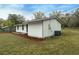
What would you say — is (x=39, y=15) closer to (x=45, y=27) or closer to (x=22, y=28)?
(x=45, y=27)

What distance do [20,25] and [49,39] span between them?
0.65 metres

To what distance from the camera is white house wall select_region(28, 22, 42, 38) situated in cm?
748

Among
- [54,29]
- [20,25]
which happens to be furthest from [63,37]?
[20,25]

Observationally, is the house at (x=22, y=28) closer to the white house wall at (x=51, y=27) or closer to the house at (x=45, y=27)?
the house at (x=45, y=27)

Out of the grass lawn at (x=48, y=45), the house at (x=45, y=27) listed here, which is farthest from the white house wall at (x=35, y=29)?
the grass lawn at (x=48, y=45)

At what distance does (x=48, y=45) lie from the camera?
7.47 meters

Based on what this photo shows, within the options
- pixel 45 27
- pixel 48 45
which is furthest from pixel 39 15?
pixel 48 45

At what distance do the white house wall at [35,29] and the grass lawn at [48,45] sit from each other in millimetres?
141

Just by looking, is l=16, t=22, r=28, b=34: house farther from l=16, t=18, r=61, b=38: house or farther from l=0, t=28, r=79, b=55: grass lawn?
l=0, t=28, r=79, b=55: grass lawn

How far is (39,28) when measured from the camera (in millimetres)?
7480

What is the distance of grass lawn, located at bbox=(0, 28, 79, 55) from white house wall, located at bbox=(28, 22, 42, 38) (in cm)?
14

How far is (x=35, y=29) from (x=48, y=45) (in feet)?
1.36

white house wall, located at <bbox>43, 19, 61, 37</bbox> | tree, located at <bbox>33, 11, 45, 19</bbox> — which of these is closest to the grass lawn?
white house wall, located at <bbox>43, 19, 61, 37</bbox>
